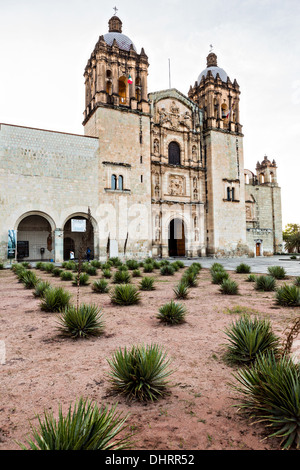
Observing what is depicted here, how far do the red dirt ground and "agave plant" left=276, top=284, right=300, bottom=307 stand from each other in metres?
0.37

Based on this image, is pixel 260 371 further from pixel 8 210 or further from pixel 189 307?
pixel 8 210

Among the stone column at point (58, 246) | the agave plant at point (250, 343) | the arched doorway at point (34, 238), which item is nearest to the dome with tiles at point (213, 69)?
the arched doorway at point (34, 238)

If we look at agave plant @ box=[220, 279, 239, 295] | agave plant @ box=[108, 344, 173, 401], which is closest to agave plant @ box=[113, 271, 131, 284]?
agave plant @ box=[220, 279, 239, 295]

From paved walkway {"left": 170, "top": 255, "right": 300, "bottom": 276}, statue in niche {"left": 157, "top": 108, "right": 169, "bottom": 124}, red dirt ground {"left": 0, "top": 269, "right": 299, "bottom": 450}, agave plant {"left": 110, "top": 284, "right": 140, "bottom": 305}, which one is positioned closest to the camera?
red dirt ground {"left": 0, "top": 269, "right": 299, "bottom": 450}

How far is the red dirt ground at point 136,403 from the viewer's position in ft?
6.33

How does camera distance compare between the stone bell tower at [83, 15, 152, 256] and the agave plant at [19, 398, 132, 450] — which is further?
the stone bell tower at [83, 15, 152, 256]

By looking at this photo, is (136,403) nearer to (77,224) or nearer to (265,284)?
(265,284)

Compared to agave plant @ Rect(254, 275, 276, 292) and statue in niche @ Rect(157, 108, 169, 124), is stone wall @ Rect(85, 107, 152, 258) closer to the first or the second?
statue in niche @ Rect(157, 108, 169, 124)

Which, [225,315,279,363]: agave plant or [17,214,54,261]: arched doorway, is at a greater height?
[17,214,54,261]: arched doorway

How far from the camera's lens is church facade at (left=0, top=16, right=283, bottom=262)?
20.1 meters

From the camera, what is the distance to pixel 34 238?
970 inches

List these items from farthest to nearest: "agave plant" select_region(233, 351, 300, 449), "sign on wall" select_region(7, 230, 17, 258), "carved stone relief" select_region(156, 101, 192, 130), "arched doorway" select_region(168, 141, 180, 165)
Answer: "arched doorway" select_region(168, 141, 180, 165)
"carved stone relief" select_region(156, 101, 192, 130)
"sign on wall" select_region(7, 230, 17, 258)
"agave plant" select_region(233, 351, 300, 449)

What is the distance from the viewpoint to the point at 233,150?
97.7 ft
